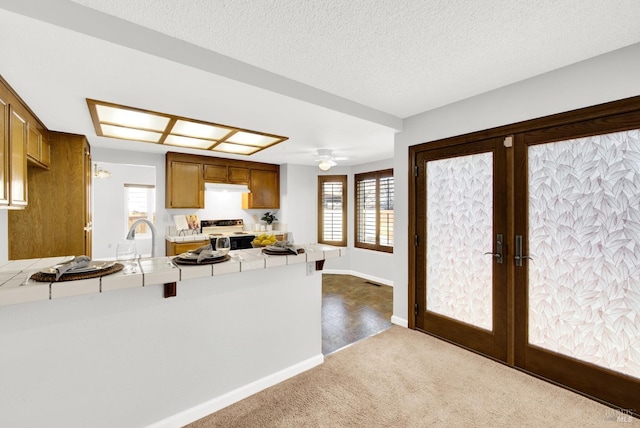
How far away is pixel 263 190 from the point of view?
5.68 metres

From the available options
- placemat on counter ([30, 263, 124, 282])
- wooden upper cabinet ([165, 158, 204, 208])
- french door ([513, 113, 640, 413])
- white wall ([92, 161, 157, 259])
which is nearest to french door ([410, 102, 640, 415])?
french door ([513, 113, 640, 413])

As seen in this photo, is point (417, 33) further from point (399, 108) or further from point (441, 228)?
point (441, 228)

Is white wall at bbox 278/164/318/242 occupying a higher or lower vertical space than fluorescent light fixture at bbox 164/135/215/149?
lower

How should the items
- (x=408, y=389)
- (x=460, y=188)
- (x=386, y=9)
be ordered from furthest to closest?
(x=460, y=188) < (x=408, y=389) < (x=386, y=9)

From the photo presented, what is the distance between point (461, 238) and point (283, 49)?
7.92 feet

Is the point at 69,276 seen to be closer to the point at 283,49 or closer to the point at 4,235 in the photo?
the point at 283,49

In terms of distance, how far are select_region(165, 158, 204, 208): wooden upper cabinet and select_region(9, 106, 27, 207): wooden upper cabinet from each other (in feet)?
7.39

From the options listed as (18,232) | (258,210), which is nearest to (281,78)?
(18,232)

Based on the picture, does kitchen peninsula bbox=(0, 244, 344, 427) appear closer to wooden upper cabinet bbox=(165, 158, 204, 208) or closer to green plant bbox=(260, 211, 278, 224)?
wooden upper cabinet bbox=(165, 158, 204, 208)

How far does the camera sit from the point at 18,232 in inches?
116

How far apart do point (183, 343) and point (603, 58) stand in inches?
141

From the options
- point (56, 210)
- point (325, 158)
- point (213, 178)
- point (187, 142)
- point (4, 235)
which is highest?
point (187, 142)

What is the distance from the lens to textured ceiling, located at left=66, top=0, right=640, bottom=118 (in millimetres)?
1511

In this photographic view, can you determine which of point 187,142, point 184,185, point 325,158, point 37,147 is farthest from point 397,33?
point 184,185
